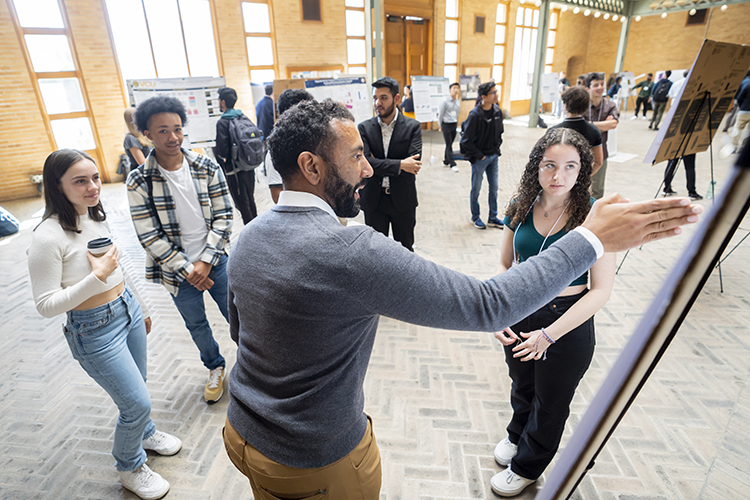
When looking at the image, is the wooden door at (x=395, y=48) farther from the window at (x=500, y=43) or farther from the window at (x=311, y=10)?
the window at (x=500, y=43)

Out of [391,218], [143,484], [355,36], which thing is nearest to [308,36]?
[355,36]

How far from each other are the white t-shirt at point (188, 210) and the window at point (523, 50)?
2047cm

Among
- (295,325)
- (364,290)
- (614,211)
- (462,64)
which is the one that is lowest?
(295,325)

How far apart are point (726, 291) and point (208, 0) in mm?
13033

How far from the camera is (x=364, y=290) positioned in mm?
1110

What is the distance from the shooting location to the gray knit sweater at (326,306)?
1.10m

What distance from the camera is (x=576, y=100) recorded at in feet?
13.5

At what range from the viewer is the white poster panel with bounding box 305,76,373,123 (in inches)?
248

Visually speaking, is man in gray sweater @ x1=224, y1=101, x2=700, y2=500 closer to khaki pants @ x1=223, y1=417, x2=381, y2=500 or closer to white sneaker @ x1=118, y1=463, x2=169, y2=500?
khaki pants @ x1=223, y1=417, x2=381, y2=500

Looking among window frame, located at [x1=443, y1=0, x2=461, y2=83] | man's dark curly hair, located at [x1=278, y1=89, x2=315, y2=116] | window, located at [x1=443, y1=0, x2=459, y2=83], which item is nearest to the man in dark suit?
man's dark curly hair, located at [x1=278, y1=89, x2=315, y2=116]

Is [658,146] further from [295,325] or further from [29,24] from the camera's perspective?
[29,24]

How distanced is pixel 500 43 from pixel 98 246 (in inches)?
815

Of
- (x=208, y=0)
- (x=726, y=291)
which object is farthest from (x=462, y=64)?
(x=726, y=291)

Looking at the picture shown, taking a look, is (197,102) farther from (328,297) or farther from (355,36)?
(355,36)
